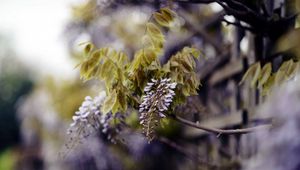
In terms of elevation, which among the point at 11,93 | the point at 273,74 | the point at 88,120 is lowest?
the point at 88,120

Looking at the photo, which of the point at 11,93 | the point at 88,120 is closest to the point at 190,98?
the point at 88,120

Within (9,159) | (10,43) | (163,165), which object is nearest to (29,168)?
(9,159)

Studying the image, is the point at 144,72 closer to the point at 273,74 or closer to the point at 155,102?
the point at 155,102

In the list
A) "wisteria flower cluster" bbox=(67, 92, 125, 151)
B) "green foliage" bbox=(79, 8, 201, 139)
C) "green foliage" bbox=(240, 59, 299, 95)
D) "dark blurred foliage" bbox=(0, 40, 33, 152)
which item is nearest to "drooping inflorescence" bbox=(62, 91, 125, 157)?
"wisteria flower cluster" bbox=(67, 92, 125, 151)

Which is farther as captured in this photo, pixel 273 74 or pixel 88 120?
pixel 88 120

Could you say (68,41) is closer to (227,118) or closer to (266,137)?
(227,118)

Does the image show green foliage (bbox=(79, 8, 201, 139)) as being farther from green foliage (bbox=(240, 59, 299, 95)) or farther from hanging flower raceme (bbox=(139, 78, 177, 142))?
green foliage (bbox=(240, 59, 299, 95))
